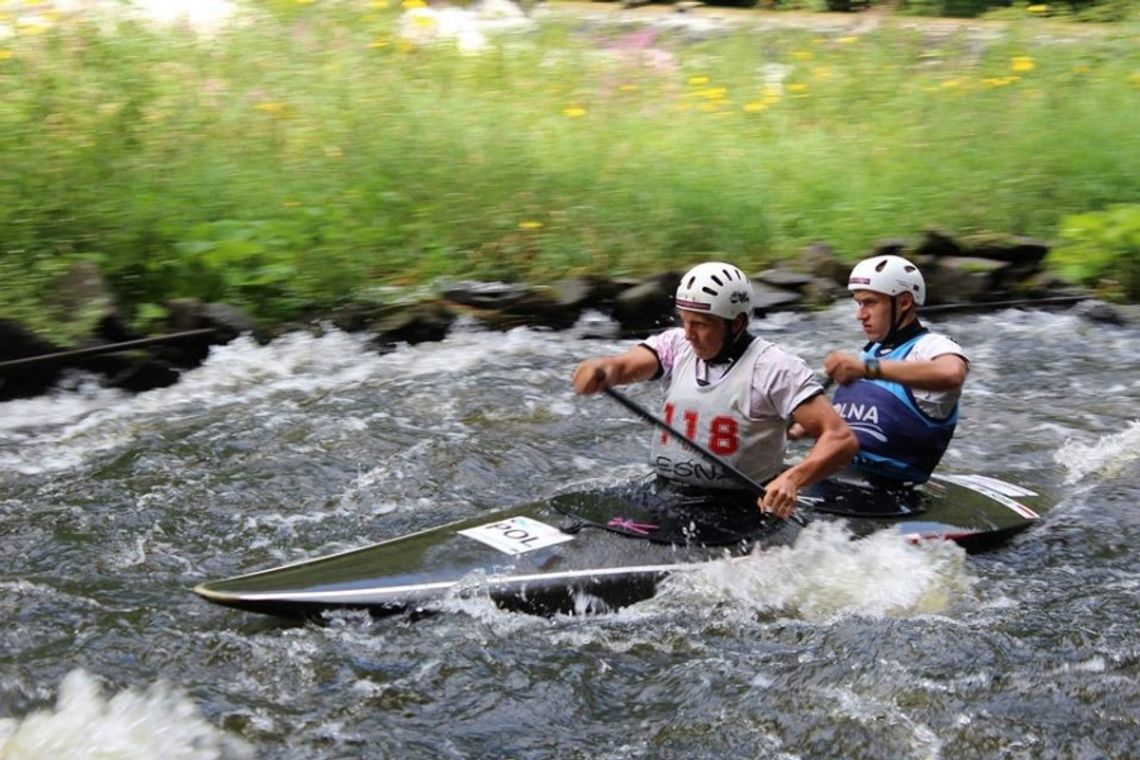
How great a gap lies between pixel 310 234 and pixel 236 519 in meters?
3.22

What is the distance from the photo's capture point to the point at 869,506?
5.48m

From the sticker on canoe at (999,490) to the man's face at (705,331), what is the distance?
1.59 meters

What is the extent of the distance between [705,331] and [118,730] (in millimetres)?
2290

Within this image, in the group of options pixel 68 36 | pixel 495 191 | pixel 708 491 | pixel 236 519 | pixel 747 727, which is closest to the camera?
pixel 747 727

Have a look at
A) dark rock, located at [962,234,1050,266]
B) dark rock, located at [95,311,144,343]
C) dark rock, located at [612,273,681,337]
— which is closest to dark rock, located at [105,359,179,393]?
dark rock, located at [95,311,144,343]

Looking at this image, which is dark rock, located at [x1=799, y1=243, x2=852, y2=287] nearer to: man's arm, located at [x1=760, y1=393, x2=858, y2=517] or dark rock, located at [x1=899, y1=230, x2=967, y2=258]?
dark rock, located at [x1=899, y1=230, x2=967, y2=258]

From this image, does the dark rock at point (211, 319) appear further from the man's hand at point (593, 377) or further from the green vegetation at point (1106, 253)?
the green vegetation at point (1106, 253)

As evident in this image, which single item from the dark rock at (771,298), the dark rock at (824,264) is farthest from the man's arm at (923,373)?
the dark rock at (824,264)

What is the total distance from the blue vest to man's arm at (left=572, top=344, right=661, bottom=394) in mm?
883

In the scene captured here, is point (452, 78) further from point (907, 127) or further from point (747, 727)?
point (747, 727)

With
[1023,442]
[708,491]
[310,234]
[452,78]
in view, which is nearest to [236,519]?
[708,491]

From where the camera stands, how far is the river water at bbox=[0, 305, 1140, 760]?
4.32 meters

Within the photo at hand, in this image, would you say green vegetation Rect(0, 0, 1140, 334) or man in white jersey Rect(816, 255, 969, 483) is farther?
green vegetation Rect(0, 0, 1140, 334)

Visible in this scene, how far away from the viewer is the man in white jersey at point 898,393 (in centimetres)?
557
